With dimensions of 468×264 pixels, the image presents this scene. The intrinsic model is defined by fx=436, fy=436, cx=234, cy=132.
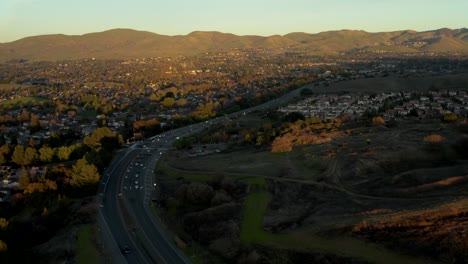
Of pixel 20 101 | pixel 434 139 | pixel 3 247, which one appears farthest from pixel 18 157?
pixel 20 101

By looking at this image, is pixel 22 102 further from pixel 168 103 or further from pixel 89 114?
pixel 168 103

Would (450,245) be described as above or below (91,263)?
above

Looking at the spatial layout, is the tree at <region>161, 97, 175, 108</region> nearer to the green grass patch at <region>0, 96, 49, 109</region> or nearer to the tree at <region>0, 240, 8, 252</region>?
the green grass patch at <region>0, 96, 49, 109</region>

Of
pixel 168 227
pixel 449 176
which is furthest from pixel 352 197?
pixel 168 227

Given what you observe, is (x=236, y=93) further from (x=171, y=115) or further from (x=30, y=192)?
(x=30, y=192)

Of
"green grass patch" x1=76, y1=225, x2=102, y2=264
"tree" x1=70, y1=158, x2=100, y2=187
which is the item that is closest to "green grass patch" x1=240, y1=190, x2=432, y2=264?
"green grass patch" x1=76, y1=225, x2=102, y2=264

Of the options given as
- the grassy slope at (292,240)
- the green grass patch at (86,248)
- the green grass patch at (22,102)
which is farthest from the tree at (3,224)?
the green grass patch at (22,102)
